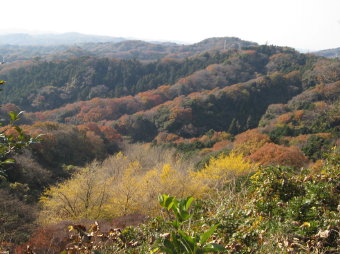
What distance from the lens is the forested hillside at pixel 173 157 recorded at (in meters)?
3.83

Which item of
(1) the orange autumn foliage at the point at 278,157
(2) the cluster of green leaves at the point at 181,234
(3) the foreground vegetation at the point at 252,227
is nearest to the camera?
(2) the cluster of green leaves at the point at 181,234

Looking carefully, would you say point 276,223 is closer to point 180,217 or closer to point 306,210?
point 306,210

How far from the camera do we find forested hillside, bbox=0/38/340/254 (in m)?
3.83

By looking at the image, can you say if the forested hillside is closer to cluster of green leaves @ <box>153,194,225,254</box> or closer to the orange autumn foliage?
cluster of green leaves @ <box>153,194,225,254</box>

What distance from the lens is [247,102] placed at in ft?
176

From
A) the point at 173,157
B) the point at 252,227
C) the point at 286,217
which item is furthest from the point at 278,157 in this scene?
the point at 252,227

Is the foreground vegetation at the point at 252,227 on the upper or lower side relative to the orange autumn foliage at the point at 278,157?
upper

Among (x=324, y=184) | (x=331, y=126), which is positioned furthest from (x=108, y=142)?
(x=324, y=184)

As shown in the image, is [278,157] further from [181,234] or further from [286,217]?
[181,234]

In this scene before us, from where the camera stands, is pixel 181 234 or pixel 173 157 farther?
pixel 173 157

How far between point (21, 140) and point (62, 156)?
2803 cm

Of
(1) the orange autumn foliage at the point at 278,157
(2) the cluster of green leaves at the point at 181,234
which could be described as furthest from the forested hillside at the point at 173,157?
(1) the orange autumn foliage at the point at 278,157

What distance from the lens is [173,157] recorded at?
29.7m

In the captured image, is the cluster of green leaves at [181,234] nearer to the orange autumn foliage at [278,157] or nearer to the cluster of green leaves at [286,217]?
the cluster of green leaves at [286,217]
